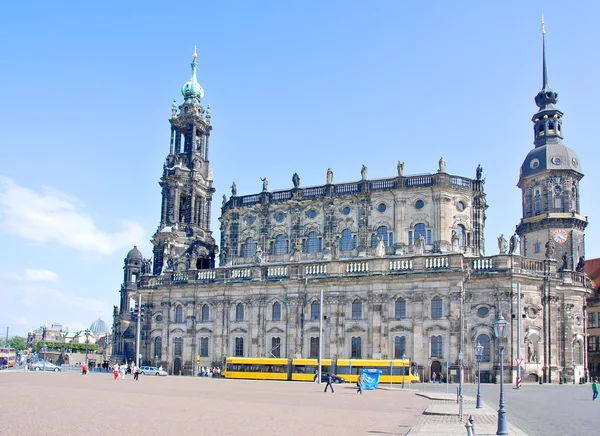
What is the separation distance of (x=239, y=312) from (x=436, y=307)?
825 inches

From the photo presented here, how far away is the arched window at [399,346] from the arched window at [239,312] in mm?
16902

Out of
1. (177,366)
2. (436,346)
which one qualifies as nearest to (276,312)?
(177,366)

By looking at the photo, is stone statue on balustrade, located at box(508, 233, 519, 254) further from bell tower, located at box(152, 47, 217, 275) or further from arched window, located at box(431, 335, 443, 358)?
bell tower, located at box(152, 47, 217, 275)

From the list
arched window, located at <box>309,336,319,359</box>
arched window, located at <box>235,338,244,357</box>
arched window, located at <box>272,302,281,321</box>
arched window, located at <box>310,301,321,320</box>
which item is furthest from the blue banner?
arched window, located at <box>235,338,244,357</box>

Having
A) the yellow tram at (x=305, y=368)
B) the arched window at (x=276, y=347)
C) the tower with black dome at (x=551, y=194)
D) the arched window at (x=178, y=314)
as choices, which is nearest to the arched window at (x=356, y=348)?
the yellow tram at (x=305, y=368)

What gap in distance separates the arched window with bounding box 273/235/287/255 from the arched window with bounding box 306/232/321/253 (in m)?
2.86

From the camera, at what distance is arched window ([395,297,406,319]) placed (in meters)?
65.0

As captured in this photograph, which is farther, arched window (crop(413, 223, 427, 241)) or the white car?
the white car

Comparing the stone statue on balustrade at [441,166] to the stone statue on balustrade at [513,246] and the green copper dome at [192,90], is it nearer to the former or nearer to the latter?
the stone statue on balustrade at [513,246]

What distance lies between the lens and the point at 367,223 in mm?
71625

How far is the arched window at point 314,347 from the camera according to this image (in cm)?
6794

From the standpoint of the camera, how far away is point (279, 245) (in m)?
76.7

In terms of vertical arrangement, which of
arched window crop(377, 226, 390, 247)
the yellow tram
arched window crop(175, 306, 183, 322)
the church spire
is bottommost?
the yellow tram

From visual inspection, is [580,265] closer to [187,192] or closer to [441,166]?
[441,166]
